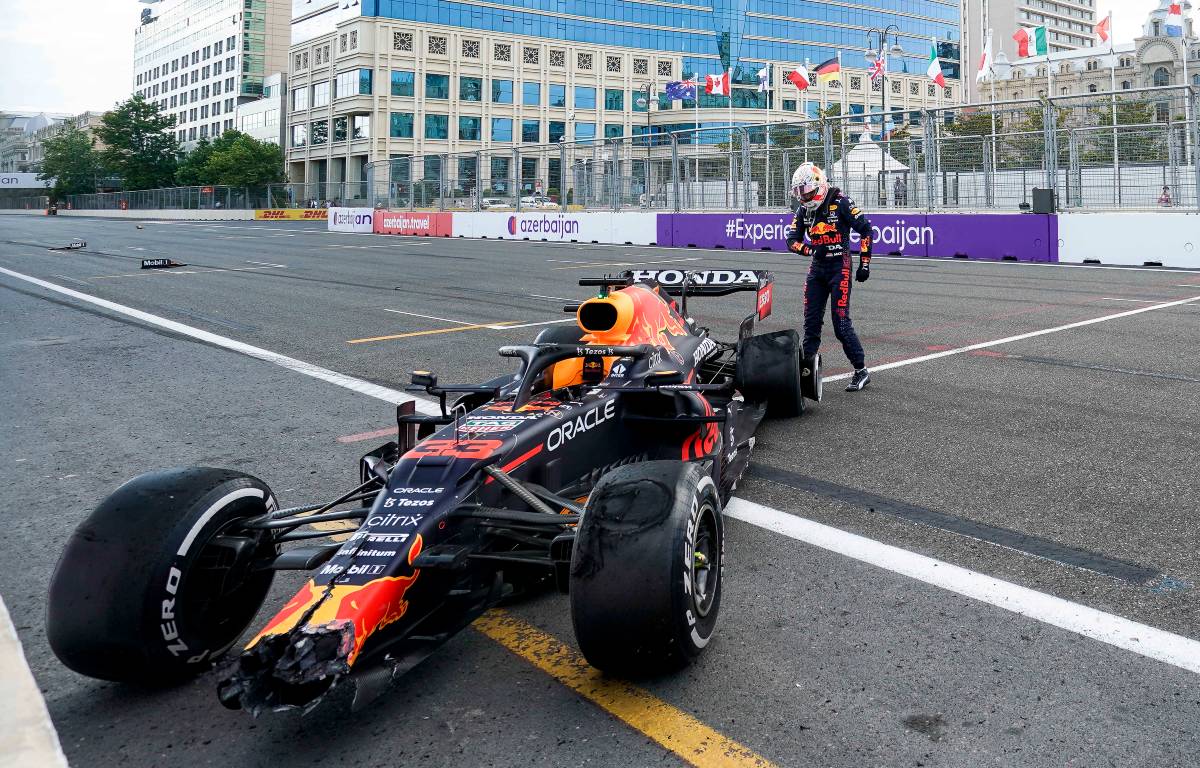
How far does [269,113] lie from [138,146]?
50.9 feet

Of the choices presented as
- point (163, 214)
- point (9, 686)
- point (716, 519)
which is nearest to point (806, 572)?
point (716, 519)

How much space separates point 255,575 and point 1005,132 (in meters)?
23.1

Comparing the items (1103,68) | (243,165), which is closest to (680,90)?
(243,165)

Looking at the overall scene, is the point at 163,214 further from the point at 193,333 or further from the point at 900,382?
the point at 900,382

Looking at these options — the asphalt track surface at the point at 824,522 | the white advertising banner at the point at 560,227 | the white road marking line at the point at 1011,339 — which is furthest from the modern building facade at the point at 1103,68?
the asphalt track surface at the point at 824,522

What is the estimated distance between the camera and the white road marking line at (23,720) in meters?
3.07

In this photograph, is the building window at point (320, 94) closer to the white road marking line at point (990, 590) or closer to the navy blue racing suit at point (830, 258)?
the navy blue racing suit at point (830, 258)

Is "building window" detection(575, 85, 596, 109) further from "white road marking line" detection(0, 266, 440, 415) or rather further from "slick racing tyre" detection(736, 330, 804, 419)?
"slick racing tyre" detection(736, 330, 804, 419)

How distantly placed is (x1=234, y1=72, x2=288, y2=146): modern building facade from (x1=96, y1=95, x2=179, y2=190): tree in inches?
330

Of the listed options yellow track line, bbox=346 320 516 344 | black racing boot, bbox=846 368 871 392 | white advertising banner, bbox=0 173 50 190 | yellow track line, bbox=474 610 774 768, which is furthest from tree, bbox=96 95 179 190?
yellow track line, bbox=474 610 774 768

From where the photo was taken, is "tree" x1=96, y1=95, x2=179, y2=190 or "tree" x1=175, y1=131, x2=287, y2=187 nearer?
"tree" x1=175, y1=131, x2=287, y2=187

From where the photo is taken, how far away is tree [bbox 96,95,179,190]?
11225cm

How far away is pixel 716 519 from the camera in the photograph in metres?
3.77

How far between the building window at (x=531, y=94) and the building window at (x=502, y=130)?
261cm
